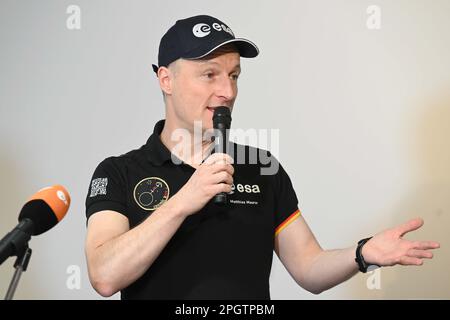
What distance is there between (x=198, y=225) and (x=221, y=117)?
261mm

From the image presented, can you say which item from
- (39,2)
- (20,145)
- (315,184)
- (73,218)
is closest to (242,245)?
(315,184)

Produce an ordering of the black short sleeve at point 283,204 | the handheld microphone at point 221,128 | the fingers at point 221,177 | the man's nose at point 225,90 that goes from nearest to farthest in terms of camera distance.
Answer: the fingers at point 221,177
the handheld microphone at point 221,128
the man's nose at point 225,90
the black short sleeve at point 283,204

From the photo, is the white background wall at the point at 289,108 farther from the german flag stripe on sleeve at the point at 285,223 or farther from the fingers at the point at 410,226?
the fingers at the point at 410,226

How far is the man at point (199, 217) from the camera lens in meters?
1.39

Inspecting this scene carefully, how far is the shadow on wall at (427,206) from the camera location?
2295mm

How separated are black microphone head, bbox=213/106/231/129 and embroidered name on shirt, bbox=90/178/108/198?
1.01ft

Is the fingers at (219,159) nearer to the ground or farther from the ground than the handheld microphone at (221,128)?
nearer to the ground

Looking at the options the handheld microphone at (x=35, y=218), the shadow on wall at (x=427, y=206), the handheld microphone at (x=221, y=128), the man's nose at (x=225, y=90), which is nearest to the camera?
the handheld microphone at (x=35, y=218)

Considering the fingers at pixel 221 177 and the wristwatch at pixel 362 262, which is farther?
the wristwatch at pixel 362 262

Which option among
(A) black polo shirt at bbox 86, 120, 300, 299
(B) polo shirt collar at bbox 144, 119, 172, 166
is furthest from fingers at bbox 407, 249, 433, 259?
(B) polo shirt collar at bbox 144, 119, 172, 166

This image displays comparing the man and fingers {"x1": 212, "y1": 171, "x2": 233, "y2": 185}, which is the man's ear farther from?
fingers {"x1": 212, "y1": 171, "x2": 233, "y2": 185}

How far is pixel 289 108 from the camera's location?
7.81ft

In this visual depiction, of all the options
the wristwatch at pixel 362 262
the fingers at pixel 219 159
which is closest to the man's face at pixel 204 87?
the fingers at pixel 219 159

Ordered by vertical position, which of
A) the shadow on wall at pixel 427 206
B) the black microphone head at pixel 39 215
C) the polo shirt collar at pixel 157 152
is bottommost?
the shadow on wall at pixel 427 206
